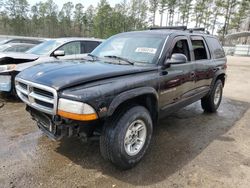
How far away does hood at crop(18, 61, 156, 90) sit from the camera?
2.60 meters

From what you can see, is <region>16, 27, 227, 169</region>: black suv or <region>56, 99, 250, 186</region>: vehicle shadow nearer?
<region>16, 27, 227, 169</region>: black suv

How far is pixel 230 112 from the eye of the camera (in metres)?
5.96

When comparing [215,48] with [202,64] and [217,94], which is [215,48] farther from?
[217,94]

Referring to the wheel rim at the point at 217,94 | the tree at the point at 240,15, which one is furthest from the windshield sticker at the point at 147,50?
the tree at the point at 240,15

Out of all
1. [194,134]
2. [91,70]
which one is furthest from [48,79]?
[194,134]

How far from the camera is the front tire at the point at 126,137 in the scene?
109 inches

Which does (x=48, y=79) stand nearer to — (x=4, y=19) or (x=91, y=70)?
(x=91, y=70)

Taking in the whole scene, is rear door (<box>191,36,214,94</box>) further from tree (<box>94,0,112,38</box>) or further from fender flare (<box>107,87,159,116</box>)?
tree (<box>94,0,112,38</box>)

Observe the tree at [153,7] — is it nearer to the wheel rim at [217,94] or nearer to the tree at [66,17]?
the tree at [66,17]

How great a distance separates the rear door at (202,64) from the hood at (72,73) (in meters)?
1.53

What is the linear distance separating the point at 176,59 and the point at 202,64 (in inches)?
56.8

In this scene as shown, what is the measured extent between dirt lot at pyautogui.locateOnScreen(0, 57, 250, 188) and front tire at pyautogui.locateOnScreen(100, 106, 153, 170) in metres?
0.21

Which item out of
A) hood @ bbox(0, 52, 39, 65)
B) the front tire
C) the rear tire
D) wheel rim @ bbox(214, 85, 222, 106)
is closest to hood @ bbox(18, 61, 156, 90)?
the front tire

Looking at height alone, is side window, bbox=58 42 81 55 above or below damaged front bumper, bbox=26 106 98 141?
above
